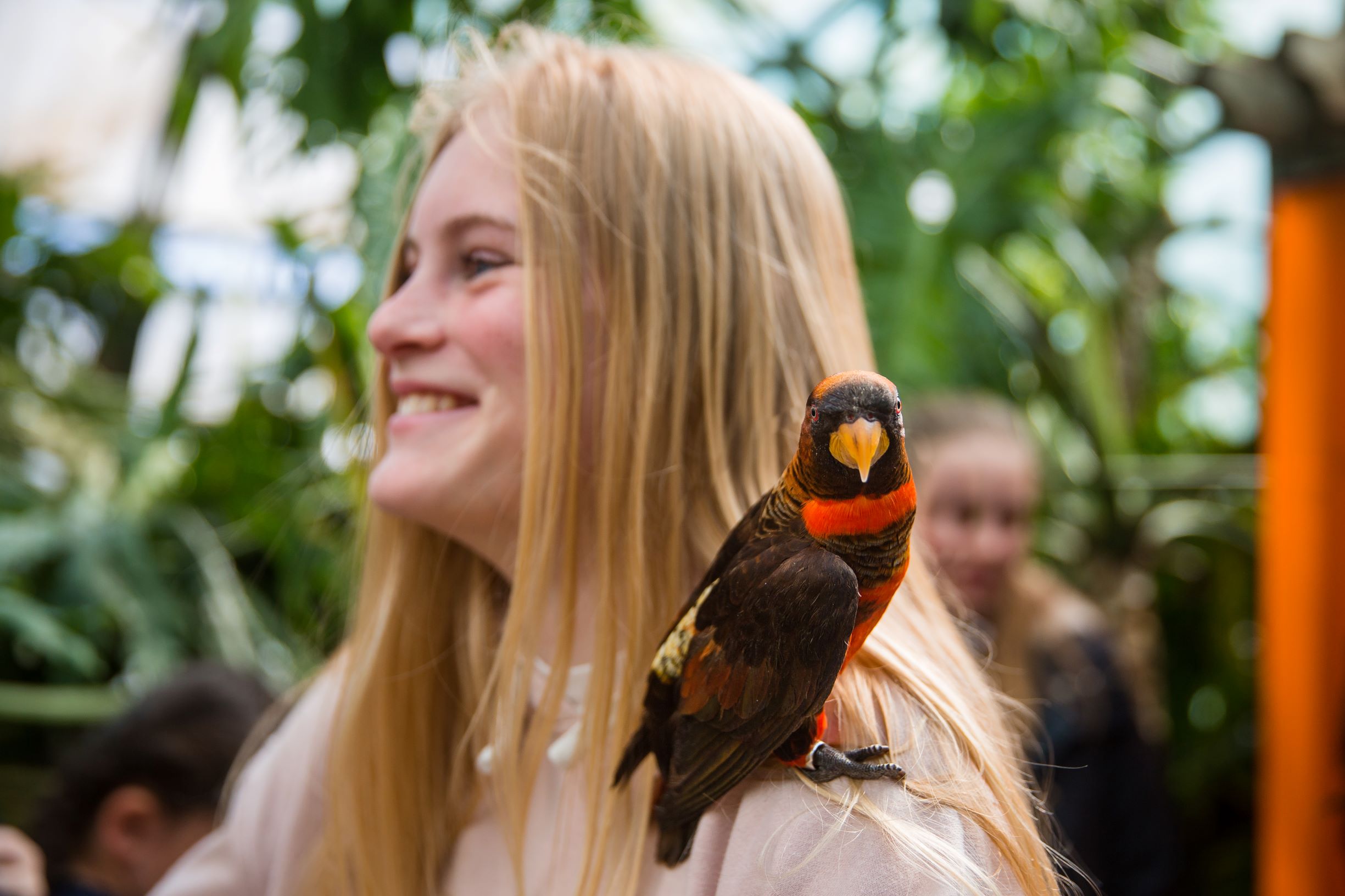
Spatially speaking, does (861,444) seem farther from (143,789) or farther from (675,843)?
(143,789)

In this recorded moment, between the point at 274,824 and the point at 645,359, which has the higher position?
the point at 645,359

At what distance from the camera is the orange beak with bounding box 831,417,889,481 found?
534 mm

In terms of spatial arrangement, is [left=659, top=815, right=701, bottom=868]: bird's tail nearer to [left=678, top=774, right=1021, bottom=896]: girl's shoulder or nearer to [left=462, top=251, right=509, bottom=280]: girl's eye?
[left=678, top=774, right=1021, bottom=896]: girl's shoulder

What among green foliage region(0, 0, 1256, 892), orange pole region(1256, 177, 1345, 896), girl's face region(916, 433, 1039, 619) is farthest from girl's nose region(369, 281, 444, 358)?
orange pole region(1256, 177, 1345, 896)

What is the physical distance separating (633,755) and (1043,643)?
5.71 feet

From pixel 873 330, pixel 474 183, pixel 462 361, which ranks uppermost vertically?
pixel 474 183

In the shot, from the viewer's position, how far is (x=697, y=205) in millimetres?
857

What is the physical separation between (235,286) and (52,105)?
1505mm

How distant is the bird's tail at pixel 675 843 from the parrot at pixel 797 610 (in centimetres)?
2

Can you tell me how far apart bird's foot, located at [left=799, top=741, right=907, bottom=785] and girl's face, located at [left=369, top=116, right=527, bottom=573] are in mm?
373

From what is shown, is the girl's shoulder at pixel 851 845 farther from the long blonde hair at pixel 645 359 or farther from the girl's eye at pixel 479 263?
the girl's eye at pixel 479 263

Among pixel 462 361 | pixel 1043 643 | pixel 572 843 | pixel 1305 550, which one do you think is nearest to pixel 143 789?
pixel 572 843

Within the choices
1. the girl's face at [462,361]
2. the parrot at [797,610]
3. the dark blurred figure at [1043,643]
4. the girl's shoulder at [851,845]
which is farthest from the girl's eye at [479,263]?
the dark blurred figure at [1043,643]

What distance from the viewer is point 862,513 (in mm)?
578
